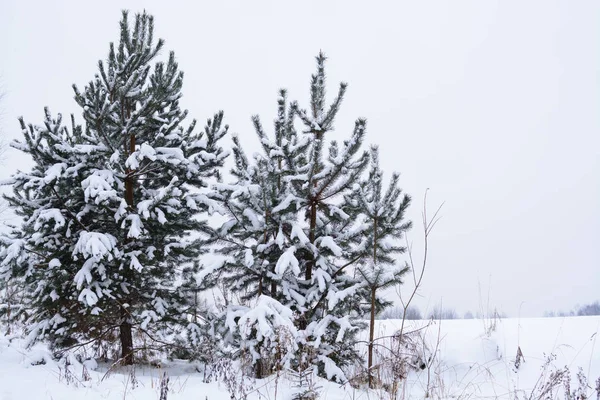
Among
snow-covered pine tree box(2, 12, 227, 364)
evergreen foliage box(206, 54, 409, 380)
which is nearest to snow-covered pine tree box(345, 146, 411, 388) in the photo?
evergreen foliage box(206, 54, 409, 380)

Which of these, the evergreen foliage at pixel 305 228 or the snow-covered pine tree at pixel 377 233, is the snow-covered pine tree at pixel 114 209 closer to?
the evergreen foliage at pixel 305 228

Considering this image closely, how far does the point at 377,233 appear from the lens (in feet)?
21.6

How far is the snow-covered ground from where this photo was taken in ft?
13.2

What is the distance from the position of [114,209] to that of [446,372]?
6034mm

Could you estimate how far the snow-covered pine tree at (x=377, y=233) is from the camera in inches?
251

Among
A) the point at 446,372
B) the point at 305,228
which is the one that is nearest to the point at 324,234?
the point at 305,228

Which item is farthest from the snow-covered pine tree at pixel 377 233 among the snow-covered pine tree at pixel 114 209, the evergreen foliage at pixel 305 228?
the snow-covered pine tree at pixel 114 209

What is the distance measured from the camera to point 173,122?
24.7ft

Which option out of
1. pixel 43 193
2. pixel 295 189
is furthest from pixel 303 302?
pixel 43 193

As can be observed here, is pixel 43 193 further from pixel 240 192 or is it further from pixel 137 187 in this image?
pixel 240 192

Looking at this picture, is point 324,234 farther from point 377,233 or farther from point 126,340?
point 126,340

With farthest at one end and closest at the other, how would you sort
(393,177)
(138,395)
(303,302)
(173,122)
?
(173,122)
(393,177)
(303,302)
(138,395)

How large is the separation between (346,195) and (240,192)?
1761 mm

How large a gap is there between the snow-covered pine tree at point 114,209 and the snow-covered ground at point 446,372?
0.83m
